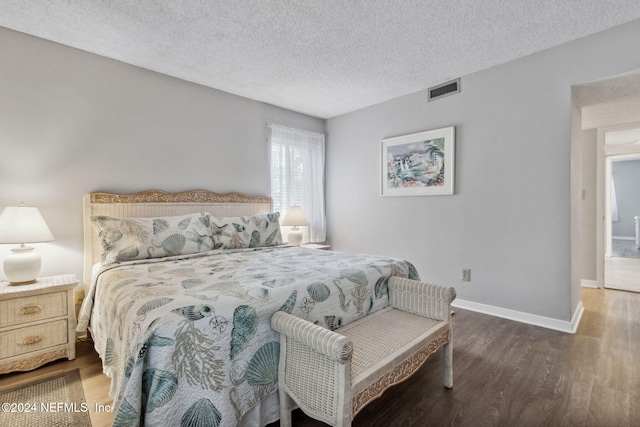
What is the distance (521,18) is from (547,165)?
128cm

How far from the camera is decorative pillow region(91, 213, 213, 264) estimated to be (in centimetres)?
236

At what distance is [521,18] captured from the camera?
2.25 m

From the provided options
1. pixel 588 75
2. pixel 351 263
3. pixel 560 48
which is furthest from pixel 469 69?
pixel 351 263

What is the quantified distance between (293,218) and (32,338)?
8.51 ft

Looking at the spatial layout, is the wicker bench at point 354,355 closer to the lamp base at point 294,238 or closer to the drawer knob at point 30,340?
the drawer knob at point 30,340

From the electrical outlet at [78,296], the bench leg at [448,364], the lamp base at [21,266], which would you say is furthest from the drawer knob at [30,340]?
the bench leg at [448,364]

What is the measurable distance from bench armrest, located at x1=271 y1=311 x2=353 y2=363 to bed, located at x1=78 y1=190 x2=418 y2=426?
0.31 ft

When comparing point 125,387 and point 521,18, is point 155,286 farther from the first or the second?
point 521,18

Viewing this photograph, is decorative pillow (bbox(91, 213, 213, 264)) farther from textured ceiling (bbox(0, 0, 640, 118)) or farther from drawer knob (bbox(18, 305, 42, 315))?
textured ceiling (bbox(0, 0, 640, 118))

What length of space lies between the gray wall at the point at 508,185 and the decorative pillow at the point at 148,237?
8.01 ft

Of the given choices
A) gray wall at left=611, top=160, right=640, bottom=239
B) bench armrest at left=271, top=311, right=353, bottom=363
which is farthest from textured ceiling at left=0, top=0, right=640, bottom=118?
gray wall at left=611, top=160, right=640, bottom=239

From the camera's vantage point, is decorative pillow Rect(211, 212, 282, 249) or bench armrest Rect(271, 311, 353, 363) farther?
decorative pillow Rect(211, 212, 282, 249)

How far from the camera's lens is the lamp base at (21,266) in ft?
6.93

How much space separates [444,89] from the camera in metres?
3.42
